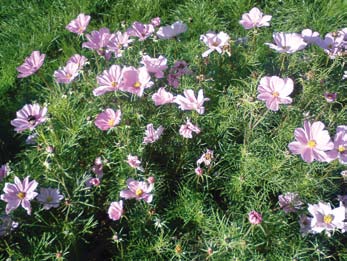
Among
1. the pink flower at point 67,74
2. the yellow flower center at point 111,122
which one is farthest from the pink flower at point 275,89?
the pink flower at point 67,74

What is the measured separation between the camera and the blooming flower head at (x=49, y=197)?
1862 millimetres

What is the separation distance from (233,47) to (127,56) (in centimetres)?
54

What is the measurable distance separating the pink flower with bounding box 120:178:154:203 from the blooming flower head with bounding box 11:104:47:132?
0.42 meters

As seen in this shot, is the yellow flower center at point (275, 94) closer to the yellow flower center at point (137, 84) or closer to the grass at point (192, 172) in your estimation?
the grass at point (192, 172)

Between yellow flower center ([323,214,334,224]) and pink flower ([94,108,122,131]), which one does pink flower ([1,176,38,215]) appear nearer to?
pink flower ([94,108,122,131])

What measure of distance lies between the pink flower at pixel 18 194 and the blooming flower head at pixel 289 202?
0.94m

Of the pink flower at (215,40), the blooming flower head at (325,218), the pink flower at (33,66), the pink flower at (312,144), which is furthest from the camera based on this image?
the pink flower at (215,40)

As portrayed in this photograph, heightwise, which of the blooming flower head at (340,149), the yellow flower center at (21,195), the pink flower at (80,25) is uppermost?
the pink flower at (80,25)

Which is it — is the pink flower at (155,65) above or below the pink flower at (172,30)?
above

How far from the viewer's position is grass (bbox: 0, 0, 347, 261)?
1900mm

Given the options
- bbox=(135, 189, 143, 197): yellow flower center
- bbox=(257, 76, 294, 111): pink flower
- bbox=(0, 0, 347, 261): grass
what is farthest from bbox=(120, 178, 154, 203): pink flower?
bbox=(257, 76, 294, 111): pink flower

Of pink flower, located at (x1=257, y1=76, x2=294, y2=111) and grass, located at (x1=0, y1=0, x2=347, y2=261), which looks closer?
pink flower, located at (x1=257, y1=76, x2=294, y2=111)

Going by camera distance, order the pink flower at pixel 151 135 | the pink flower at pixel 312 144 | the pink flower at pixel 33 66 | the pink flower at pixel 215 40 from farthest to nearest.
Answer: the pink flower at pixel 215 40 < the pink flower at pixel 33 66 < the pink flower at pixel 151 135 < the pink flower at pixel 312 144

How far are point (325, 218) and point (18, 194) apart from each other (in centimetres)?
112
